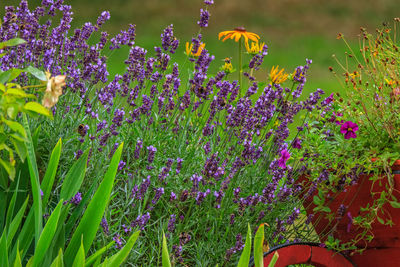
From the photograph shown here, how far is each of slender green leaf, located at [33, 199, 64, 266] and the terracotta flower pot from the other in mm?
1157

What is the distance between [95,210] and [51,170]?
25 cm

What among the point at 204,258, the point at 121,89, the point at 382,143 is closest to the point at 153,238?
the point at 204,258

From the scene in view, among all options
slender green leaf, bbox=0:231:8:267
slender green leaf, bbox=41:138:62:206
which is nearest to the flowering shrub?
slender green leaf, bbox=41:138:62:206

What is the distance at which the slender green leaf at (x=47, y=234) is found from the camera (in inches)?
70.8

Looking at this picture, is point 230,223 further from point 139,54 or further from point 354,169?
point 139,54

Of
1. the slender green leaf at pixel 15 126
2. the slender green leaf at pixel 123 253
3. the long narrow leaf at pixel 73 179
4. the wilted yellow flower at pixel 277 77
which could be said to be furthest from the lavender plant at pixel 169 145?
the slender green leaf at pixel 15 126

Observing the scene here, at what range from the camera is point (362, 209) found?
2.37m

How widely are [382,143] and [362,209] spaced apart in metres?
0.31

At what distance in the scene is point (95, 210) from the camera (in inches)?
77.9

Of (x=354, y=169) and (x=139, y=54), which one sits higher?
(x=139, y=54)

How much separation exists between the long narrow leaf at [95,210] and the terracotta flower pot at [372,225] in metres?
0.97

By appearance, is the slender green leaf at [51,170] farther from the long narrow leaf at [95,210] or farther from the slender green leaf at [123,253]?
the slender green leaf at [123,253]

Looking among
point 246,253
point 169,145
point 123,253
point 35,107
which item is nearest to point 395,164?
point 246,253

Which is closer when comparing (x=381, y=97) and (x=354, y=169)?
(x=354, y=169)
